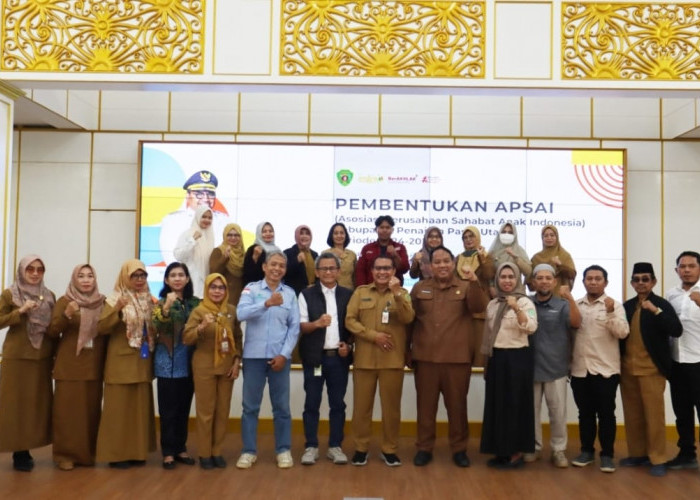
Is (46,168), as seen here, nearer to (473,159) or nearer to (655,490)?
(473,159)

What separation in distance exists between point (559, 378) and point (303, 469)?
1.84 metres

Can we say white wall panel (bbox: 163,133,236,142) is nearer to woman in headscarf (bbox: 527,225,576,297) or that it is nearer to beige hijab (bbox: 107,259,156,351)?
beige hijab (bbox: 107,259,156,351)

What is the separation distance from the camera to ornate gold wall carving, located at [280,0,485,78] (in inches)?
193

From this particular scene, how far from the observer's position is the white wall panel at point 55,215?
686 cm

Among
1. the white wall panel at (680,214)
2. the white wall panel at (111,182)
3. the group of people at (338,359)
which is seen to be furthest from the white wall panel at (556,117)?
the white wall panel at (111,182)

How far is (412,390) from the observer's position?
237 inches

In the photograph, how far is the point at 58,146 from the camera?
6.92 m

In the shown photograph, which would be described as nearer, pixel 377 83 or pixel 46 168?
pixel 377 83

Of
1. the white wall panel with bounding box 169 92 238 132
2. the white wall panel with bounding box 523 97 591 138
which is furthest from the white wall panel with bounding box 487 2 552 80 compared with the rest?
the white wall panel with bounding box 169 92 238 132

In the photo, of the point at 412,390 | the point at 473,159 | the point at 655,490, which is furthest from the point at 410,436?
the point at 473,159

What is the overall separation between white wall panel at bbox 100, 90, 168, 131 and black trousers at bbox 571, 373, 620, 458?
171 inches

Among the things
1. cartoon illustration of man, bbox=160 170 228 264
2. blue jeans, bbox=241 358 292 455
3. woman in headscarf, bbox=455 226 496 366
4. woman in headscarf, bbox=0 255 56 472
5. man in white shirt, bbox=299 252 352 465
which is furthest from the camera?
cartoon illustration of man, bbox=160 170 228 264

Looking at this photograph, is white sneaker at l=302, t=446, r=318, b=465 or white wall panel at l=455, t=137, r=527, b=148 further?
white wall panel at l=455, t=137, r=527, b=148

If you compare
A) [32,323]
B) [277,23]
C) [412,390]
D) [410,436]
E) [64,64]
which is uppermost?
[277,23]
